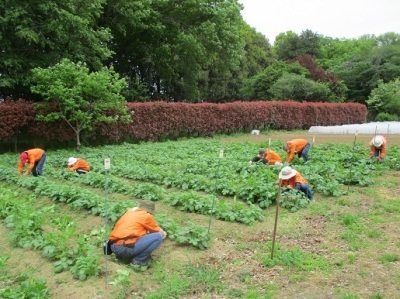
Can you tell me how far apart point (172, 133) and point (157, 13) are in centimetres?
826

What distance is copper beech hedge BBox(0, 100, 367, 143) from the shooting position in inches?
661

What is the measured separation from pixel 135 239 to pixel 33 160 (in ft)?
21.8

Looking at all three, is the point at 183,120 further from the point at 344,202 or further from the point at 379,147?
the point at 344,202

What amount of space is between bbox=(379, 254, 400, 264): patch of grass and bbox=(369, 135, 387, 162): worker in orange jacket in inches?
272

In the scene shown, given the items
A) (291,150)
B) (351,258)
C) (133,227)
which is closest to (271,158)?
(291,150)

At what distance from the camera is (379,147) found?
38.9 feet

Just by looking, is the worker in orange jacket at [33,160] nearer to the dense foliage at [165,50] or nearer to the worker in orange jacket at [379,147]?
the dense foliage at [165,50]

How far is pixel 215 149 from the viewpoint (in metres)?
16.9

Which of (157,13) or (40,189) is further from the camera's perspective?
(157,13)

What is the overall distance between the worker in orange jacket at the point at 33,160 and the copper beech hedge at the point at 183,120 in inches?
243

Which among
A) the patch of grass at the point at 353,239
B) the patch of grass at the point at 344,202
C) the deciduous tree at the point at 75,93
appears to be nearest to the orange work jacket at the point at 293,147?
the patch of grass at the point at 344,202

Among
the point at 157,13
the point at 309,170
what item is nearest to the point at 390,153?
the point at 309,170

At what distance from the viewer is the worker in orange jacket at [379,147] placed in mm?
11625

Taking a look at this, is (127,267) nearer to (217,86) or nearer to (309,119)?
(309,119)
